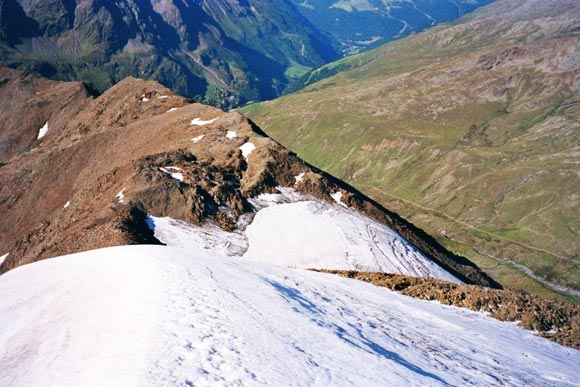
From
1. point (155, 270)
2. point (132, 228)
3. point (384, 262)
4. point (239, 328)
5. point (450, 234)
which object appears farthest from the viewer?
point (450, 234)

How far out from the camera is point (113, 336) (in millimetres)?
15805

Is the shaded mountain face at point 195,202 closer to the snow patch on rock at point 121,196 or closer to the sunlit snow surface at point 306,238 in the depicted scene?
the sunlit snow surface at point 306,238

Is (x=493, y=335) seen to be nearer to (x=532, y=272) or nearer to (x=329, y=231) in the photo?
(x=329, y=231)

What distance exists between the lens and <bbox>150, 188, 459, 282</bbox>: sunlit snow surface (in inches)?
1866

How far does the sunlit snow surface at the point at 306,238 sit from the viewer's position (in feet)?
156

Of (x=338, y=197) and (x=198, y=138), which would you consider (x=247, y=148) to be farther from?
(x=338, y=197)

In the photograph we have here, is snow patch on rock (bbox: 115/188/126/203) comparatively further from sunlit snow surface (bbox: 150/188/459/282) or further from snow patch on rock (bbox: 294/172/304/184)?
snow patch on rock (bbox: 294/172/304/184)

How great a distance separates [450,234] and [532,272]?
33096 mm

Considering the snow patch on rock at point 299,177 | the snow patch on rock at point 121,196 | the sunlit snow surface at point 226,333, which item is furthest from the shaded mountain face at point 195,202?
the sunlit snow surface at point 226,333

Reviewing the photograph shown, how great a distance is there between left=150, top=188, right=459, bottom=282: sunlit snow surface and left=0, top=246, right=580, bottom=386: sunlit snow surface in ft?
61.5

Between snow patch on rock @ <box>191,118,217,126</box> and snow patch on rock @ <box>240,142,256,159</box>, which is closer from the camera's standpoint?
snow patch on rock @ <box>240,142,256,159</box>

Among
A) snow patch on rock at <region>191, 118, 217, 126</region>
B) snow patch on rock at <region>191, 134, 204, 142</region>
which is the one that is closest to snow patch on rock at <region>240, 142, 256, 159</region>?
snow patch on rock at <region>191, 134, 204, 142</region>

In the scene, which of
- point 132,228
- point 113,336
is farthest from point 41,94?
point 113,336

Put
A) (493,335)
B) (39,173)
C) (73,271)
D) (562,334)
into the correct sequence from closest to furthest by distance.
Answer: (73,271), (493,335), (562,334), (39,173)
